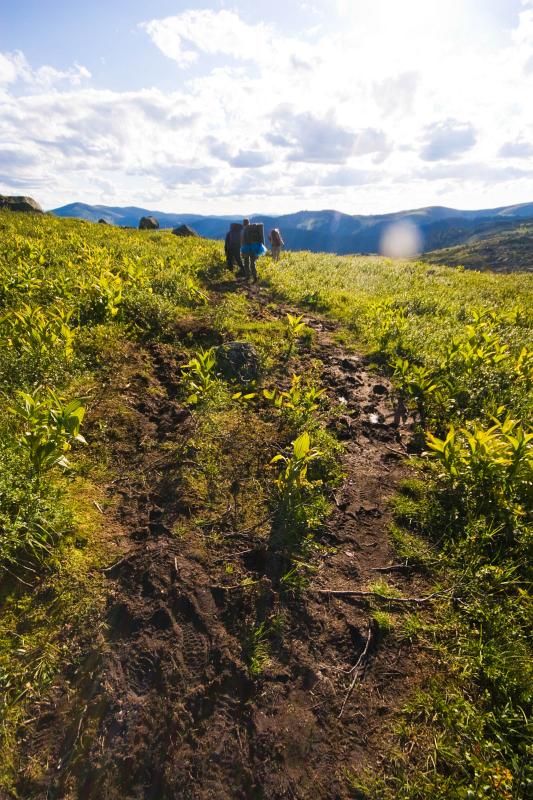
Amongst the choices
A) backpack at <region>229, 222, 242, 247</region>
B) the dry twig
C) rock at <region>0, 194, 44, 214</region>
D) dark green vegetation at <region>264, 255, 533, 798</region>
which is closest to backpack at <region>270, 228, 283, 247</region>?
backpack at <region>229, 222, 242, 247</region>

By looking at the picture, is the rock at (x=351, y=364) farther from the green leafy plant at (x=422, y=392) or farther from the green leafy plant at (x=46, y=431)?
the green leafy plant at (x=46, y=431)

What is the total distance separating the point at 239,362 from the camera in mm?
7270

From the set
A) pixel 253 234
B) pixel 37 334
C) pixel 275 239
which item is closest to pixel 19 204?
pixel 275 239

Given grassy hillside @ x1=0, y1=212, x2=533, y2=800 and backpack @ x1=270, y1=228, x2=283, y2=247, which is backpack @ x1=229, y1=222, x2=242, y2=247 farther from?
grassy hillside @ x1=0, y1=212, x2=533, y2=800

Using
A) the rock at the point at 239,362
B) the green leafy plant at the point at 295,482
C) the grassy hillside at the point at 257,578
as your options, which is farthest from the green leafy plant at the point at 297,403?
the green leafy plant at the point at 295,482

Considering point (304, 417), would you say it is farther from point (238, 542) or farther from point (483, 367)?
point (483, 367)

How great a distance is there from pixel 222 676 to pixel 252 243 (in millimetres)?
12889

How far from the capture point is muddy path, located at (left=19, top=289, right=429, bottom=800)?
258 cm

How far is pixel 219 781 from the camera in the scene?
2561 mm

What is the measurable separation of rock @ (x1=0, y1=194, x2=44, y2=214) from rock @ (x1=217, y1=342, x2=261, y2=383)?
30708 millimetres

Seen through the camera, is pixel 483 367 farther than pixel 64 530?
Yes

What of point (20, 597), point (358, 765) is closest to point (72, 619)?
point (20, 597)

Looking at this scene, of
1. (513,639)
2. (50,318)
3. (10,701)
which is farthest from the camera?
(50,318)

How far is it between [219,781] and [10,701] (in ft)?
5.32
